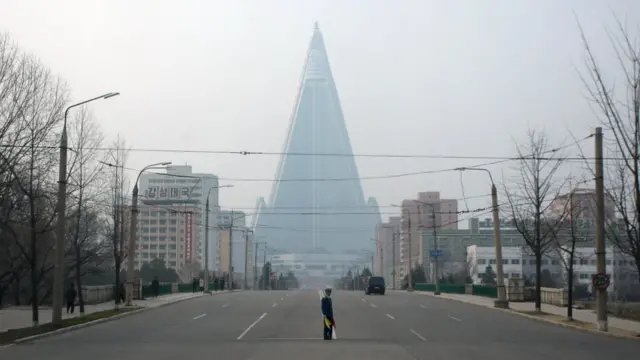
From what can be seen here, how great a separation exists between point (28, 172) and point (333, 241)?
5952 inches

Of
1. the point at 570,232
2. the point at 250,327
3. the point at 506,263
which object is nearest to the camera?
the point at 250,327

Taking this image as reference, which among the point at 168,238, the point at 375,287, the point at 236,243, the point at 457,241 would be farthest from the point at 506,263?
the point at 236,243

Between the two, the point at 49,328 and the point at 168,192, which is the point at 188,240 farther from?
the point at 49,328

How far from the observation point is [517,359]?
19828 millimetres

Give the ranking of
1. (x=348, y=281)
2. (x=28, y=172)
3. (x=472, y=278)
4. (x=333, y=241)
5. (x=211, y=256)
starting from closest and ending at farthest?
1. (x=28, y=172)
2. (x=472, y=278)
3. (x=211, y=256)
4. (x=348, y=281)
5. (x=333, y=241)

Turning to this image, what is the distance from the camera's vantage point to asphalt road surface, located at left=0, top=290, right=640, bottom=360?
21078 mm

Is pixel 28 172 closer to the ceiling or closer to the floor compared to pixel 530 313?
closer to the ceiling

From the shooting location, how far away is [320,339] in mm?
25859

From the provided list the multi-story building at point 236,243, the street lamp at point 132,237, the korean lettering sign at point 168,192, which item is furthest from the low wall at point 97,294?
the multi-story building at point 236,243

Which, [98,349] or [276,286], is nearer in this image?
A: [98,349]

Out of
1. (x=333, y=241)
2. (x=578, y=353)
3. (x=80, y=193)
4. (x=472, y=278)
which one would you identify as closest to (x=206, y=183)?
(x=472, y=278)

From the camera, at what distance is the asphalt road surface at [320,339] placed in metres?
21.1

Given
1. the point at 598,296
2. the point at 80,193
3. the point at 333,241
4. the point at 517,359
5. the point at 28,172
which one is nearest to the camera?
the point at 517,359

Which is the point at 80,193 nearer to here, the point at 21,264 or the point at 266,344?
the point at 21,264
